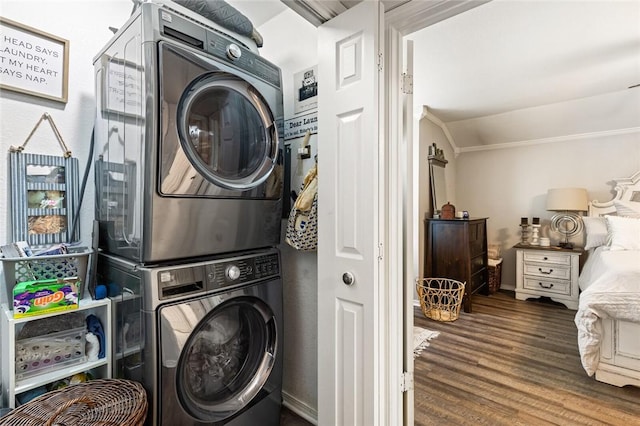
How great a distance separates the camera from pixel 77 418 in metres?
0.94

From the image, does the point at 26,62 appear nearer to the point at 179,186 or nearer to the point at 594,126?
the point at 179,186

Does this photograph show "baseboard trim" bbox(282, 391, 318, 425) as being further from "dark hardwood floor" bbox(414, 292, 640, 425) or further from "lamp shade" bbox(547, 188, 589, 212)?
"lamp shade" bbox(547, 188, 589, 212)

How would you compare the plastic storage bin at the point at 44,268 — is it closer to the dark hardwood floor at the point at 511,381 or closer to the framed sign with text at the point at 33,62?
the framed sign with text at the point at 33,62

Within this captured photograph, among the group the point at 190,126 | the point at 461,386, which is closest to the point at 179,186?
the point at 190,126

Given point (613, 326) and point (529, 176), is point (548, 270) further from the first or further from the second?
point (613, 326)

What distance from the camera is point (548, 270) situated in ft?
12.7

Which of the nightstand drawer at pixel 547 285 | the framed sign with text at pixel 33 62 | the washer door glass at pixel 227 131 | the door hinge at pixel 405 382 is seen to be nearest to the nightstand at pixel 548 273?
the nightstand drawer at pixel 547 285

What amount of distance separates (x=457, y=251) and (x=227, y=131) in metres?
3.14

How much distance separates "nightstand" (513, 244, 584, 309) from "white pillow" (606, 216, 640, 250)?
21.7 inches

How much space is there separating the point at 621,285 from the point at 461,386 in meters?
1.27

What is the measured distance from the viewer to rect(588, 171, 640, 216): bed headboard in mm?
3578

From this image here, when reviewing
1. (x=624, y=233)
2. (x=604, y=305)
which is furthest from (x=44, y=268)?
(x=624, y=233)

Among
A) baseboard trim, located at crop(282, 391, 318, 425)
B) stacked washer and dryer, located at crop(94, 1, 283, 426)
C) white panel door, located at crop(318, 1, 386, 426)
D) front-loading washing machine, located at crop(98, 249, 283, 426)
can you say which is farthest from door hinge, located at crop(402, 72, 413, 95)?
baseboard trim, located at crop(282, 391, 318, 425)

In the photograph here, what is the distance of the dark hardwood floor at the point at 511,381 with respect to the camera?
1786mm
